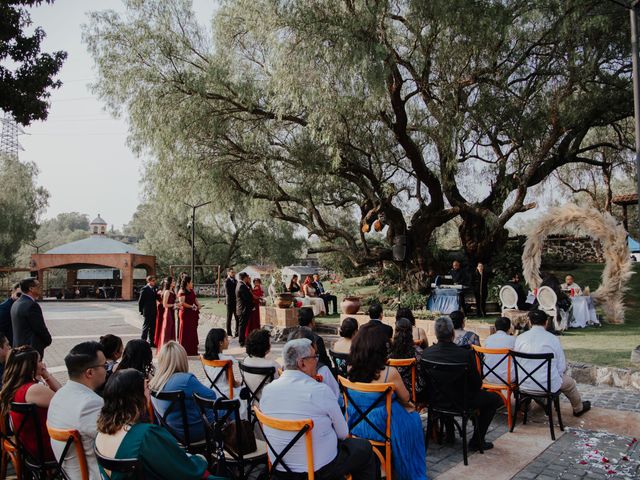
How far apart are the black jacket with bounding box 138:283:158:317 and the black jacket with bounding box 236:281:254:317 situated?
2.07 meters

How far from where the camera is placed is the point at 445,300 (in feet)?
47.0

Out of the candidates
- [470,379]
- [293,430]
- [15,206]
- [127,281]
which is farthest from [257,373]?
[15,206]

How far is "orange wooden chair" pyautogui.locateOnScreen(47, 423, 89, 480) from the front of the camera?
314 cm

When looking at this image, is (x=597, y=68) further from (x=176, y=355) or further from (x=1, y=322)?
(x=1, y=322)

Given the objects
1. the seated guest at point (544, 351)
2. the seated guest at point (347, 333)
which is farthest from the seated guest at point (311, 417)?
the seated guest at point (544, 351)

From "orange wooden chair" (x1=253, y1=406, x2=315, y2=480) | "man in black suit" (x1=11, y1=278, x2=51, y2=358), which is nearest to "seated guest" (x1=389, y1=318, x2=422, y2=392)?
"orange wooden chair" (x1=253, y1=406, x2=315, y2=480)

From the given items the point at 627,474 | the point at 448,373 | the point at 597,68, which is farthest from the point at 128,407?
the point at 597,68

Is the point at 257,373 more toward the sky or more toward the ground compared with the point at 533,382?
more toward the sky

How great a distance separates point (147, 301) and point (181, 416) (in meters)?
8.57

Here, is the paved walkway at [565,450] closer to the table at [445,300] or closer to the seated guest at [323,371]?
the seated guest at [323,371]

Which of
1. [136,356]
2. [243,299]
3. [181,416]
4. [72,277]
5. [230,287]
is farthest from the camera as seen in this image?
[72,277]

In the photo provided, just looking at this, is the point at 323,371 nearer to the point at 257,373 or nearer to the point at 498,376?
the point at 257,373

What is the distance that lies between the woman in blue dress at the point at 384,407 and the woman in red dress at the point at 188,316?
7.14m

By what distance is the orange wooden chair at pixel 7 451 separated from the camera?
3.83 metres
